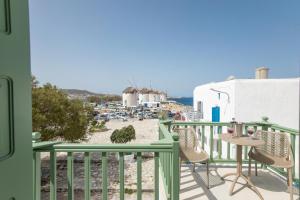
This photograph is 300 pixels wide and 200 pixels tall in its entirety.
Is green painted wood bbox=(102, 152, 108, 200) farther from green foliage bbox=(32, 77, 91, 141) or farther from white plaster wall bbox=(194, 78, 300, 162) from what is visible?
green foliage bbox=(32, 77, 91, 141)

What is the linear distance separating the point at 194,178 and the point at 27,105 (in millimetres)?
3261

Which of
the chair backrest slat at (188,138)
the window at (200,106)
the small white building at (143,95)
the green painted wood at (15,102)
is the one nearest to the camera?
the green painted wood at (15,102)

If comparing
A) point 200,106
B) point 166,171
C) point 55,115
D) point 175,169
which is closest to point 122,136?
point 55,115

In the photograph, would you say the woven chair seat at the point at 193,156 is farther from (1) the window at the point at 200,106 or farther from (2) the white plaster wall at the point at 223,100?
(1) the window at the point at 200,106

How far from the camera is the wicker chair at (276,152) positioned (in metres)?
2.82

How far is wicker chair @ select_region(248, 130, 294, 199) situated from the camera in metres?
2.82

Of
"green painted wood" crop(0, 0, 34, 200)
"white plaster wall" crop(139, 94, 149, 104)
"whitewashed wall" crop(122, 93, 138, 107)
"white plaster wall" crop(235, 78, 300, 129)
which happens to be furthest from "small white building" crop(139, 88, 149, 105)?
"green painted wood" crop(0, 0, 34, 200)

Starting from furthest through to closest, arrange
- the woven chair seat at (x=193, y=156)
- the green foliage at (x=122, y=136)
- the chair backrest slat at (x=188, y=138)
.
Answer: the green foliage at (x=122, y=136) → the chair backrest slat at (x=188, y=138) → the woven chair seat at (x=193, y=156)

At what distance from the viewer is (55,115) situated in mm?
12336

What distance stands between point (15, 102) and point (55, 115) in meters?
12.7

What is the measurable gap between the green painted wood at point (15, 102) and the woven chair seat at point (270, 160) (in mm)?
3049

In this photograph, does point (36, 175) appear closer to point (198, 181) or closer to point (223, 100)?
point (198, 181)

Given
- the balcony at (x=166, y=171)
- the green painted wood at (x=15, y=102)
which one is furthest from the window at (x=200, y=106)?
the green painted wood at (x=15, y=102)

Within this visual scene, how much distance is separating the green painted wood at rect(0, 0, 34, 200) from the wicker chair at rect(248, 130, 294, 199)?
10.0 ft
